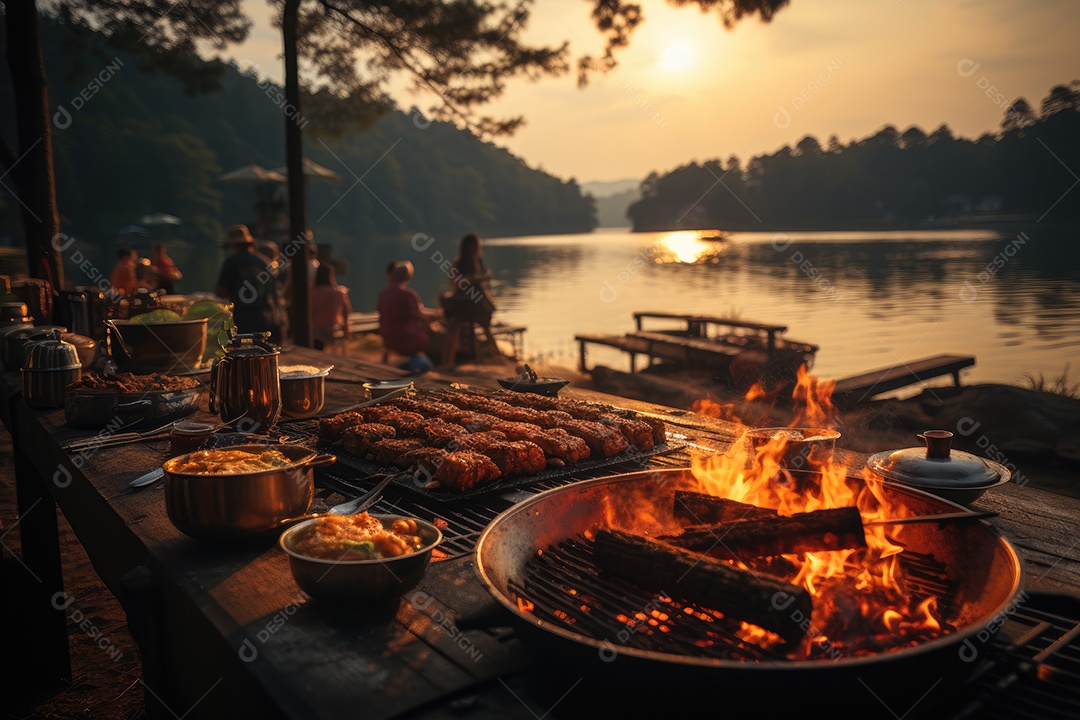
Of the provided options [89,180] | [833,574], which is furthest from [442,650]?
[89,180]

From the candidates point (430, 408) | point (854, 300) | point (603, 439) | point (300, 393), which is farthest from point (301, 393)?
point (854, 300)

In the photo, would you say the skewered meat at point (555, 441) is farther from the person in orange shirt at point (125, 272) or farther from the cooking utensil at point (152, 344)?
the person in orange shirt at point (125, 272)

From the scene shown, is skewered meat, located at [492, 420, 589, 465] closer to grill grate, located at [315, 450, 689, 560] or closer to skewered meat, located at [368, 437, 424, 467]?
grill grate, located at [315, 450, 689, 560]

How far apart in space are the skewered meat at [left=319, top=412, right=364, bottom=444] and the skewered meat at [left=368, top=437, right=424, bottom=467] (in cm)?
31

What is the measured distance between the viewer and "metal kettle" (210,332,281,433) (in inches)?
A: 146

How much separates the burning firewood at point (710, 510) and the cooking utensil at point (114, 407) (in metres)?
3.08

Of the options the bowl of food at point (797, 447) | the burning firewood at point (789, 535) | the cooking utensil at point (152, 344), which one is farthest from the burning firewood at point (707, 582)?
the cooking utensil at point (152, 344)

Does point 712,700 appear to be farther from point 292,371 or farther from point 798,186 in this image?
point 798,186

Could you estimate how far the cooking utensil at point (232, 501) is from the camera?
97.0 inches

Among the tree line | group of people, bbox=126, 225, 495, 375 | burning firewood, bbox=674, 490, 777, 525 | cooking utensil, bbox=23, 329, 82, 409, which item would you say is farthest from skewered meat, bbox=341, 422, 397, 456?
the tree line

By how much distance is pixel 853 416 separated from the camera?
34.1ft

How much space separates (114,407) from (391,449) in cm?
177

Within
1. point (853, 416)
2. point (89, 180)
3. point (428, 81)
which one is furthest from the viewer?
point (89, 180)

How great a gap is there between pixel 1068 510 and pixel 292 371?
393 centimetres
